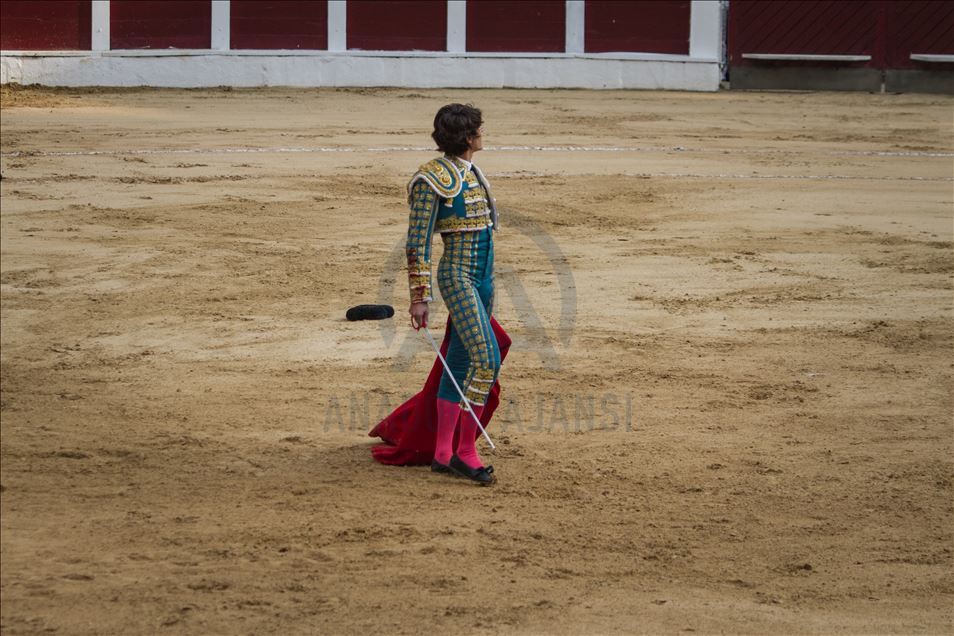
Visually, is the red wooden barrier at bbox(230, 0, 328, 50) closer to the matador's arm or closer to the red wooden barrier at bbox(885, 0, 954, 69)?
the red wooden barrier at bbox(885, 0, 954, 69)

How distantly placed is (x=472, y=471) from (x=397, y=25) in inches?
544

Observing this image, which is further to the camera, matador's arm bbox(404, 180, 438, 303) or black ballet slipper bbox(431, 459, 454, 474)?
black ballet slipper bbox(431, 459, 454, 474)

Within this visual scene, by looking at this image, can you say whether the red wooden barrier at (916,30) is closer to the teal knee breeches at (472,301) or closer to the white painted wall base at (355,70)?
the white painted wall base at (355,70)

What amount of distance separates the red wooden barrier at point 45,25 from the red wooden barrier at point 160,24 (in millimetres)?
350

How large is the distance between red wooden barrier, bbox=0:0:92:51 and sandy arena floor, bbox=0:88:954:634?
3.93m

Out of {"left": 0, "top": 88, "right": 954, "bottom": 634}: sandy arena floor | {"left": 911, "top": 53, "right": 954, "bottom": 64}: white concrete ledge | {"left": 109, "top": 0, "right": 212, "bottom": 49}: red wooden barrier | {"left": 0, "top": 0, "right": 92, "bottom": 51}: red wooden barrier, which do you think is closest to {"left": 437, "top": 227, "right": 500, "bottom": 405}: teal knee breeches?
{"left": 0, "top": 88, "right": 954, "bottom": 634}: sandy arena floor

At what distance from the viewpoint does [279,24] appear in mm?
18172

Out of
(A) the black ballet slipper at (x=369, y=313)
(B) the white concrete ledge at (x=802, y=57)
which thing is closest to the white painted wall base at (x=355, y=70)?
(B) the white concrete ledge at (x=802, y=57)

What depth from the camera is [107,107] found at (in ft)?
49.4

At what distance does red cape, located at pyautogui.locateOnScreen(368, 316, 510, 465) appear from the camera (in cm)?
561

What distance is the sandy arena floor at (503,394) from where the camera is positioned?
457cm

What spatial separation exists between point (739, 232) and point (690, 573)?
586cm

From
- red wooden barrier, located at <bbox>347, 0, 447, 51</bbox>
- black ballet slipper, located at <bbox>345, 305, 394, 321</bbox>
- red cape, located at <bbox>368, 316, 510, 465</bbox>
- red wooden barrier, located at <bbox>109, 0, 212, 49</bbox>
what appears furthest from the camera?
red wooden barrier, located at <bbox>347, 0, 447, 51</bbox>

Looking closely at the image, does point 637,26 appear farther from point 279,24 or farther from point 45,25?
point 45,25
